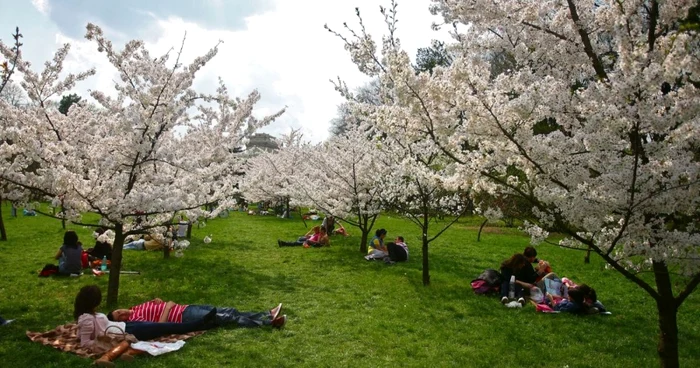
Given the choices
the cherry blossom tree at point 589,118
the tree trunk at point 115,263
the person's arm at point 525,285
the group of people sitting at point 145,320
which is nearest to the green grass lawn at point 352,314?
the group of people sitting at point 145,320

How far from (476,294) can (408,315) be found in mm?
2122

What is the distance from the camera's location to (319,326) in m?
6.99

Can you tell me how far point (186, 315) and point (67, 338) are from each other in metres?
1.41

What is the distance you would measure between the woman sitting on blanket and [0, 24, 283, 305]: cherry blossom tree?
145cm

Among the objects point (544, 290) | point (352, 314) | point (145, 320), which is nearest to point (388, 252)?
point (544, 290)

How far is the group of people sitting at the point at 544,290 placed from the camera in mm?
8164

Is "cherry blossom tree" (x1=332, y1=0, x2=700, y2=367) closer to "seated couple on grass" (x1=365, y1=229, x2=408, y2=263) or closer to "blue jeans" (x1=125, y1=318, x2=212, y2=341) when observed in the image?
"blue jeans" (x1=125, y1=318, x2=212, y2=341)

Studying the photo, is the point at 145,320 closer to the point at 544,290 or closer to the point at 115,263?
the point at 115,263

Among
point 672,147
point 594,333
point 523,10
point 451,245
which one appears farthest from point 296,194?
point 672,147

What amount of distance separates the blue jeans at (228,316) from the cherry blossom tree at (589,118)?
11.7 ft

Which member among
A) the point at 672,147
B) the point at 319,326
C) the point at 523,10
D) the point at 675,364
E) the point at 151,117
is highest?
the point at 523,10

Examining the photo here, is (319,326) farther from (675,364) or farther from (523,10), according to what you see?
(523,10)

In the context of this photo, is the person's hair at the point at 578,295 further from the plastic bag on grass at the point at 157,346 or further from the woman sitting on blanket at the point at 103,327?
the plastic bag on grass at the point at 157,346

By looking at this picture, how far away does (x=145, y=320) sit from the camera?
20.8 ft
